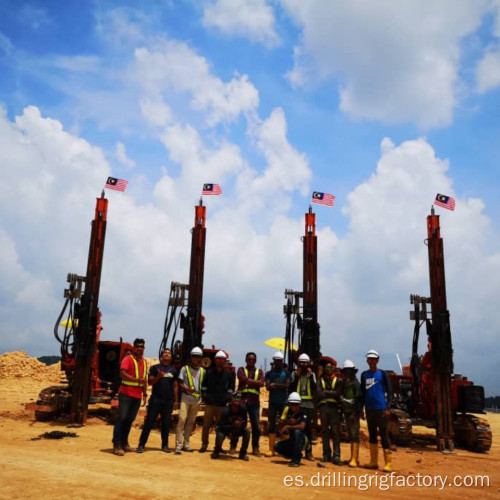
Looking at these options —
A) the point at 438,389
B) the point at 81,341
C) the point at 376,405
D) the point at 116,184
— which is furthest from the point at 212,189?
the point at 376,405

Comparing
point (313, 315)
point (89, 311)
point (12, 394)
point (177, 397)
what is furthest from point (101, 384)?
point (12, 394)

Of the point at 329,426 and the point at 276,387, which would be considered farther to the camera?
the point at 329,426

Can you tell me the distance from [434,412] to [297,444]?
24.5ft

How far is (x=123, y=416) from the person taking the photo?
858 centimetres

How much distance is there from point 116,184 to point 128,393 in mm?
9624

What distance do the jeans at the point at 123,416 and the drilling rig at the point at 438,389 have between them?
7.72 metres

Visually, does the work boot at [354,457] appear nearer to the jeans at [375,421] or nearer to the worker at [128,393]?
the jeans at [375,421]

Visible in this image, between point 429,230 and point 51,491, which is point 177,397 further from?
point 51,491

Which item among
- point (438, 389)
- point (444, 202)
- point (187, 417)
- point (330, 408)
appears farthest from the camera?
point (444, 202)

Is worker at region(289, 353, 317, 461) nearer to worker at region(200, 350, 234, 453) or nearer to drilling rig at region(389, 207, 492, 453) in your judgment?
worker at region(200, 350, 234, 453)

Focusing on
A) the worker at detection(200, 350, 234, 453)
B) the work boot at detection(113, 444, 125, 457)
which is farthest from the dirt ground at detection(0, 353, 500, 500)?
the worker at detection(200, 350, 234, 453)

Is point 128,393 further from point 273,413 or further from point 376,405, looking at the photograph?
point 376,405

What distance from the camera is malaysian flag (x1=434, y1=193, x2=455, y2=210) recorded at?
53.0ft

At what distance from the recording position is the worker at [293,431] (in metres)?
8.58
